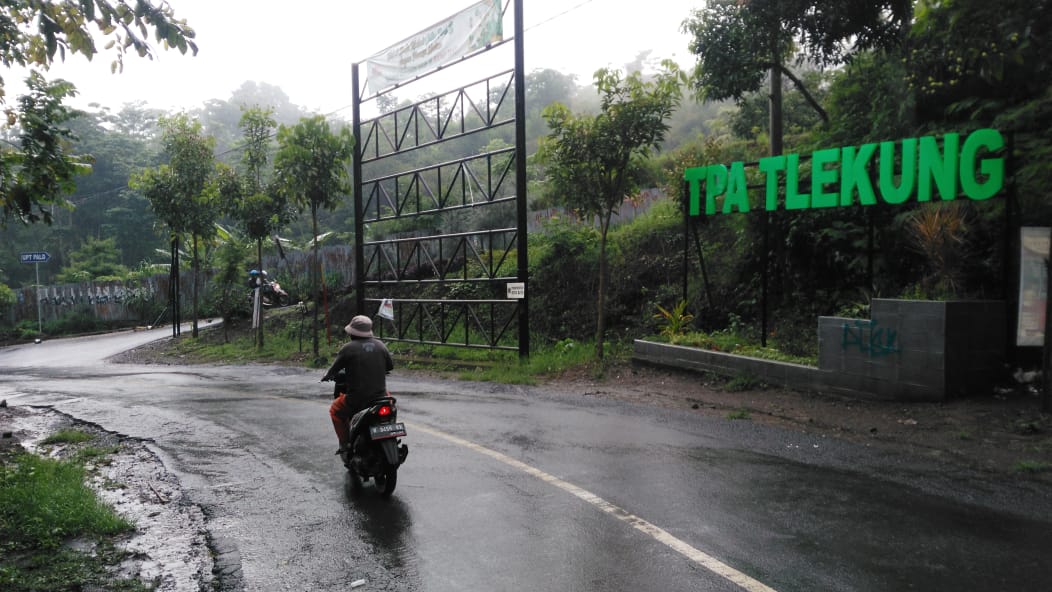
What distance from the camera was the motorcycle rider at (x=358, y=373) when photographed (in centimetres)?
685

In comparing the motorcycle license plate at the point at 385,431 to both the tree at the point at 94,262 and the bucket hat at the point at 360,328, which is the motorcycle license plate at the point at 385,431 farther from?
the tree at the point at 94,262

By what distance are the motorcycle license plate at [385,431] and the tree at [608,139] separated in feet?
30.2

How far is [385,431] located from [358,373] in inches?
29.5

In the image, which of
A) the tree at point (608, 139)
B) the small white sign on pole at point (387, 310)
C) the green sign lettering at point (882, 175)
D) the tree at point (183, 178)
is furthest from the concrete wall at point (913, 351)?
the tree at point (183, 178)

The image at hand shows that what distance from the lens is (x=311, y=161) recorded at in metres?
19.7

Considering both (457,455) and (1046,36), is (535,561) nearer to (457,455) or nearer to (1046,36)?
(457,455)

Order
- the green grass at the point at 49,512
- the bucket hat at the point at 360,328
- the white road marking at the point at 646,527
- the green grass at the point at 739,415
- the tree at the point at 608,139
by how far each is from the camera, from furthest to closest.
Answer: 1. the tree at the point at 608,139
2. the green grass at the point at 739,415
3. the bucket hat at the point at 360,328
4. the green grass at the point at 49,512
5. the white road marking at the point at 646,527

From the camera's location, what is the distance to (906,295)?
1096cm

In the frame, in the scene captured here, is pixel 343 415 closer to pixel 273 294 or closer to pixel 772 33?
pixel 772 33

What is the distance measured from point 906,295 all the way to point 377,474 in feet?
27.6

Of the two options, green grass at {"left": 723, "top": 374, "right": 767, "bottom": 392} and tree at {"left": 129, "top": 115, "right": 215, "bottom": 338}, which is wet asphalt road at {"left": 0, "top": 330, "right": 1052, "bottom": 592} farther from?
tree at {"left": 129, "top": 115, "right": 215, "bottom": 338}

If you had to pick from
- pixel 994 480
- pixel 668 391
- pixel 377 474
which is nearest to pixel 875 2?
pixel 668 391

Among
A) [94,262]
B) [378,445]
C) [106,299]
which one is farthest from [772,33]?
[94,262]

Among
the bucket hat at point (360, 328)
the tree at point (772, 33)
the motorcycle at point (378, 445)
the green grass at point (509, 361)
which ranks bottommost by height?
the green grass at point (509, 361)
